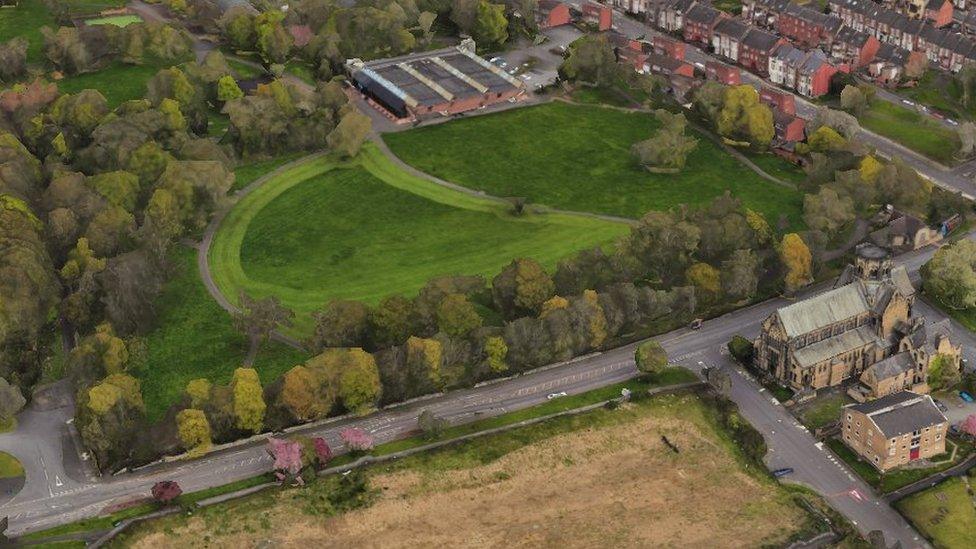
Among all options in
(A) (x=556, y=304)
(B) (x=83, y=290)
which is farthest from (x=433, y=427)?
(B) (x=83, y=290)

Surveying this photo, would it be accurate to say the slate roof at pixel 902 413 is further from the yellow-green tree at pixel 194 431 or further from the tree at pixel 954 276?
the yellow-green tree at pixel 194 431

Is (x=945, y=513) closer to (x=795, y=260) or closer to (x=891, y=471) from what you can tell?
(x=891, y=471)

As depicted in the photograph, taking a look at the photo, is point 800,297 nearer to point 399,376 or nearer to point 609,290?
point 609,290

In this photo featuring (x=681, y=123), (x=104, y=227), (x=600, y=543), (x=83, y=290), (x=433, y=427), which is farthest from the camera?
(x=681, y=123)

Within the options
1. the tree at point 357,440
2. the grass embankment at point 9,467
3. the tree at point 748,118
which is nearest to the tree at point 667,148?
the tree at point 748,118

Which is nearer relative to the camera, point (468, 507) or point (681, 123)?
point (468, 507)

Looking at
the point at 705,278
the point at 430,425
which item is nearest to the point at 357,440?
the point at 430,425
